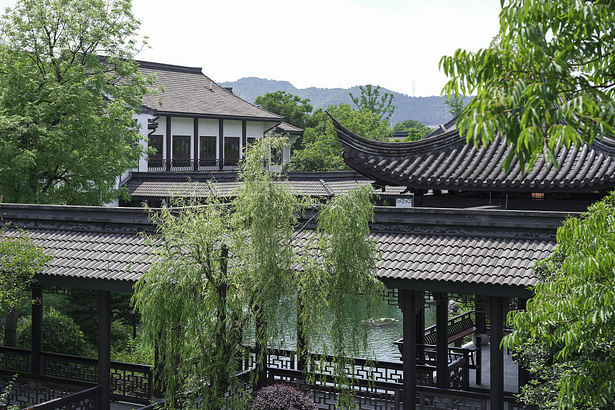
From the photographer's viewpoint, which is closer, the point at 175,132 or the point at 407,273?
the point at 407,273

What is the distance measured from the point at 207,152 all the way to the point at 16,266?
29.7m

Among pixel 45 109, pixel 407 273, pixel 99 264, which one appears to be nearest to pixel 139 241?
pixel 99 264

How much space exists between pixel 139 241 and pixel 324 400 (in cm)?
356

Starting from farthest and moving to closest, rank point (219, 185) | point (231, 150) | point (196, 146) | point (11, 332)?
point (231, 150)
point (196, 146)
point (219, 185)
point (11, 332)

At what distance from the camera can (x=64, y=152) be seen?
18578 millimetres

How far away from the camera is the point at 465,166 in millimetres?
13242

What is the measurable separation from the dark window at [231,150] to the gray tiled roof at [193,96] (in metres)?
1.55

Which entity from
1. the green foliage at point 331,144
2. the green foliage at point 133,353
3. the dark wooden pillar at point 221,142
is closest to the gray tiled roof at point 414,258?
the green foliage at point 133,353

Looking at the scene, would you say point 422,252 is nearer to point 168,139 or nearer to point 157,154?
point 157,154

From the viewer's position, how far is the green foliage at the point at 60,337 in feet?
52.6

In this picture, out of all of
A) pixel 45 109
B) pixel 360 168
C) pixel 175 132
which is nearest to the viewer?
pixel 360 168

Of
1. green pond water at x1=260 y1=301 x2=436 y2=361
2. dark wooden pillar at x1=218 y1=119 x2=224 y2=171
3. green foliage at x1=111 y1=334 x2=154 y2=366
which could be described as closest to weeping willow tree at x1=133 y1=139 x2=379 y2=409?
green foliage at x1=111 y1=334 x2=154 y2=366

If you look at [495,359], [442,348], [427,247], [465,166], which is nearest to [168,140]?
[465,166]

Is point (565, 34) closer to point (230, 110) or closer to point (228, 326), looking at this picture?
point (228, 326)
